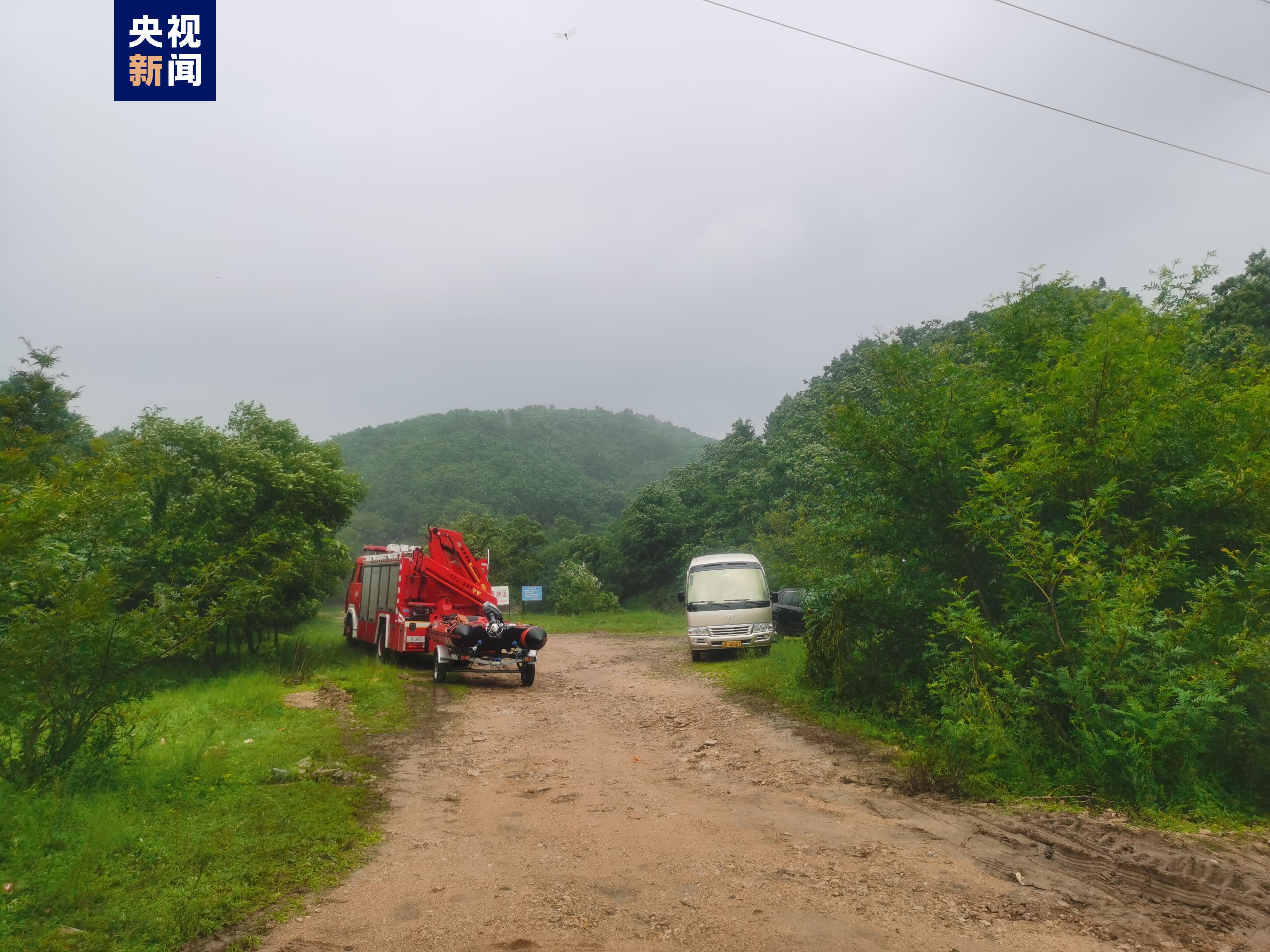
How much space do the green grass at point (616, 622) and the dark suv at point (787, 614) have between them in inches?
234

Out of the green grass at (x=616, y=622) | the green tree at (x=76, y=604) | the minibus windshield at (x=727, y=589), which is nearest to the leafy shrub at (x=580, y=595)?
the green grass at (x=616, y=622)

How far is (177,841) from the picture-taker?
531 centimetres

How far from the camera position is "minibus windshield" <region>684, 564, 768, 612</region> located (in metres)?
16.9

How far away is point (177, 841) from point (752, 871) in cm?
389

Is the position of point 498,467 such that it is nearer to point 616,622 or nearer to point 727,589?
point 616,622

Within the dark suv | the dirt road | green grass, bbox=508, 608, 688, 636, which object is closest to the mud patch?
the dirt road

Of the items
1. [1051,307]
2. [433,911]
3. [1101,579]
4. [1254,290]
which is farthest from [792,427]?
[433,911]

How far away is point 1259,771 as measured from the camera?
620 cm

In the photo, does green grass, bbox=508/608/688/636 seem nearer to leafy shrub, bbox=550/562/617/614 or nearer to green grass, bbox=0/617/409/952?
leafy shrub, bbox=550/562/617/614

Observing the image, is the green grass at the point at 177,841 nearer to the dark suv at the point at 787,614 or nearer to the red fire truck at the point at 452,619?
the red fire truck at the point at 452,619

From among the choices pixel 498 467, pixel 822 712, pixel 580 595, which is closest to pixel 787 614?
pixel 822 712

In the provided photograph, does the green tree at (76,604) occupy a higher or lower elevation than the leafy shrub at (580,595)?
higher

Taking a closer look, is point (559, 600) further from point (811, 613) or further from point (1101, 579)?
point (1101, 579)

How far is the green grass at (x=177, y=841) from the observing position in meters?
4.17
